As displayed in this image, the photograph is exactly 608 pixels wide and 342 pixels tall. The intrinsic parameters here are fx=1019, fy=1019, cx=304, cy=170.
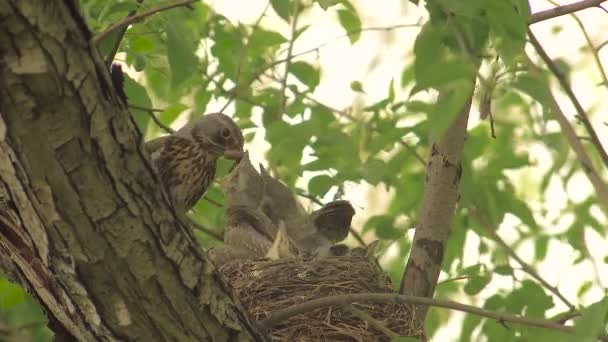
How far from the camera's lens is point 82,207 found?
2.41 metres

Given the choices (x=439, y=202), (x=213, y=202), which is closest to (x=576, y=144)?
(x=439, y=202)

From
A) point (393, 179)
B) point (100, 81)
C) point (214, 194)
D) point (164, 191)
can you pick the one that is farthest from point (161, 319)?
point (214, 194)

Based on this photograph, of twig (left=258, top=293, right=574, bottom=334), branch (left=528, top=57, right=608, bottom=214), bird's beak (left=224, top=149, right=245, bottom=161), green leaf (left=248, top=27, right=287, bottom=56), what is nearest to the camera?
twig (left=258, top=293, right=574, bottom=334)

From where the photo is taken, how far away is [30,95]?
7.38 feet

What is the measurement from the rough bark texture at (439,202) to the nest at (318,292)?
168 mm

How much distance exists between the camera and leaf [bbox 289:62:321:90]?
4980mm

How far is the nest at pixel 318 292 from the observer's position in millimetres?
3846

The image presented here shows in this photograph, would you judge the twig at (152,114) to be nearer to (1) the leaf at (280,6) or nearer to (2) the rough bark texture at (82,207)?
(1) the leaf at (280,6)

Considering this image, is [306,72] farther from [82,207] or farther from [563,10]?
[82,207]

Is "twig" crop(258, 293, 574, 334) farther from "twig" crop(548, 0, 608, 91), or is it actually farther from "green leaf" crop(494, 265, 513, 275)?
"twig" crop(548, 0, 608, 91)

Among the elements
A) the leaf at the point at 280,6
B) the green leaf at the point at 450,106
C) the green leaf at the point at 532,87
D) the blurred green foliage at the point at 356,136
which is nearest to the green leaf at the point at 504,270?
the blurred green foliage at the point at 356,136

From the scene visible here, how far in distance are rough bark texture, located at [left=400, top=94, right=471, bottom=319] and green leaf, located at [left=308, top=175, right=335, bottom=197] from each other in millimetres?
592

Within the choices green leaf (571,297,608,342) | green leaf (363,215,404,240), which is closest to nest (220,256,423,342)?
green leaf (363,215,404,240)

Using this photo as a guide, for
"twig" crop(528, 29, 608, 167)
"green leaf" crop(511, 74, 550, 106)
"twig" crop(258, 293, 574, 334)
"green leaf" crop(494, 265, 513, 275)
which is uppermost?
"twig" crop(528, 29, 608, 167)
